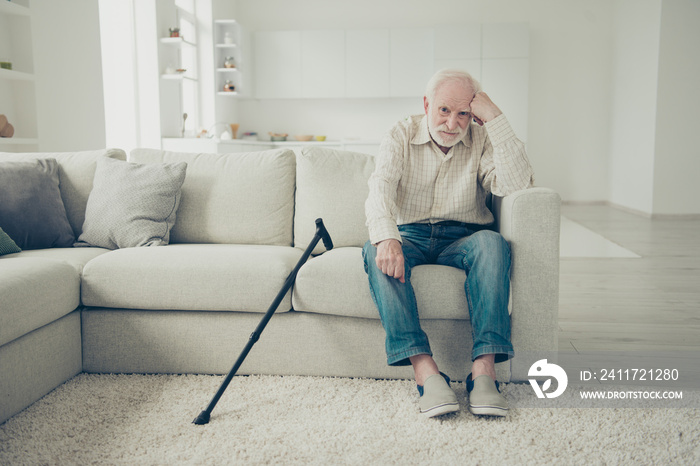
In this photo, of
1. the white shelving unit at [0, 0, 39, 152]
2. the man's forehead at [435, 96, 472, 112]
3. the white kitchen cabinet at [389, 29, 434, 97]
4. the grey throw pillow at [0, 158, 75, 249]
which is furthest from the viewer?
the white kitchen cabinet at [389, 29, 434, 97]

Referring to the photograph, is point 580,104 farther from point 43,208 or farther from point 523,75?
point 43,208

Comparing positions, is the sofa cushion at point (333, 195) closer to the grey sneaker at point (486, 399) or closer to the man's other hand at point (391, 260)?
the man's other hand at point (391, 260)

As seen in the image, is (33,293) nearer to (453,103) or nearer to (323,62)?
(453,103)

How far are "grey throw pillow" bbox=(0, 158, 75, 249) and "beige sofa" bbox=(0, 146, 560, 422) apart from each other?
0.16m

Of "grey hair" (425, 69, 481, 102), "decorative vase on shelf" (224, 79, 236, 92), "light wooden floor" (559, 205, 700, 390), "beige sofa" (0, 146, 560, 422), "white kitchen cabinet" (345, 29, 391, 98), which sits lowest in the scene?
"light wooden floor" (559, 205, 700, 390)

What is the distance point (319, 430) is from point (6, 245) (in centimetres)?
145

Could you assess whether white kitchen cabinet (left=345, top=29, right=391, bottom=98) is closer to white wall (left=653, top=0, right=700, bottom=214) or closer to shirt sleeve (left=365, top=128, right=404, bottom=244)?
white wall (left=653, top=0, right=700, bottom=214)

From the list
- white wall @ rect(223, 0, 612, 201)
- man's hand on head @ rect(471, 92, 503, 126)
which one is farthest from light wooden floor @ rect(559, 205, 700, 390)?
white wall @ rect(223, 0, 612, 201)

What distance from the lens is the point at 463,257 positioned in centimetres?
198

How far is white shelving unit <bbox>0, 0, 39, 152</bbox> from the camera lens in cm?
397

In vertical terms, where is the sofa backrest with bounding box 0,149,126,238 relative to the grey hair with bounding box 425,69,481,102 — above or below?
Answer: below

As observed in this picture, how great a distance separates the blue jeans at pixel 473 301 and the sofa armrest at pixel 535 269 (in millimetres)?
77

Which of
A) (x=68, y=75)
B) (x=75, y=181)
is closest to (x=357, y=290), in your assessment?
(x=75, y=181)

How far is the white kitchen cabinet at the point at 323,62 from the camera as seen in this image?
25.6ft
